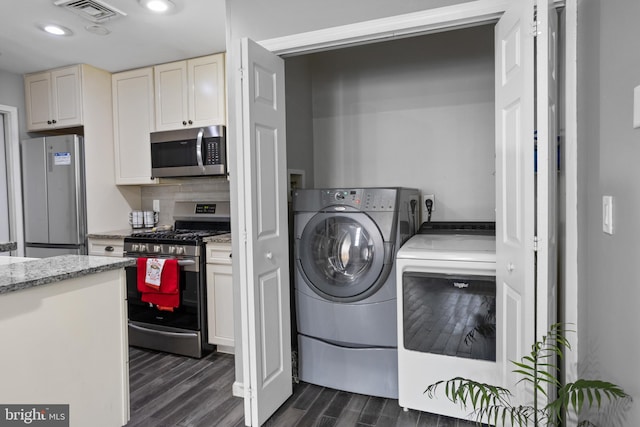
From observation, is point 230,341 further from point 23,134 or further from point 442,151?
point 23,134

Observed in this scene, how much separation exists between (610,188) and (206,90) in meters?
2.87

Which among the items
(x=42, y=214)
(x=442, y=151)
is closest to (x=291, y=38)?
(x=442, y=151)

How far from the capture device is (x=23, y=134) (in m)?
3.68

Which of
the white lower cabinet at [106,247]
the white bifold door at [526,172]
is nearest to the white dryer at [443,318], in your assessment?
the white bifold door at [526,172]

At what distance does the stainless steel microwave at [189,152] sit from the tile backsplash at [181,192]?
28 centimetres

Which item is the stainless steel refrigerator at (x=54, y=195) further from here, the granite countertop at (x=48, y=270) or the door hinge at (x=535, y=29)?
the door hinge at (x=535, y=29)

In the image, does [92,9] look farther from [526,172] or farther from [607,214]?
[607,214]

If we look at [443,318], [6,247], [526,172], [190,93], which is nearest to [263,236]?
[443,318]

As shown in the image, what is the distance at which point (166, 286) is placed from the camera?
9.38ft

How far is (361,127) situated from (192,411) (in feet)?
7.28

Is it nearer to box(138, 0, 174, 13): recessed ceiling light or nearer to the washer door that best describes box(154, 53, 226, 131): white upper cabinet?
box(138, 0, 174, 13): recessed ceiling light

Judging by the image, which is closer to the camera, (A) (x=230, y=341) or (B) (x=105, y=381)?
(B) (x=105, y=381)

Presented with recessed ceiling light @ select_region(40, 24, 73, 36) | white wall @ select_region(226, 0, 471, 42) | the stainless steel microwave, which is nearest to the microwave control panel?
the stainless steel microwave

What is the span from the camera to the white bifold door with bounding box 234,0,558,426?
1.41 m
